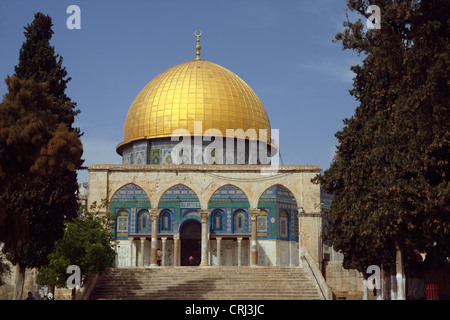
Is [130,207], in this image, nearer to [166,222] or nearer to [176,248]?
[166,222]

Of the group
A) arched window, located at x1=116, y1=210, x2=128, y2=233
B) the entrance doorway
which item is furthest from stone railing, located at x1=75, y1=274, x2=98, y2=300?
arched window, located at x1=116, y1=210, x2=128, y2=233

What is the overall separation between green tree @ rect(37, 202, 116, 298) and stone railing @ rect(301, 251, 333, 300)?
6.38 meters

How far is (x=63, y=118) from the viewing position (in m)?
18.4

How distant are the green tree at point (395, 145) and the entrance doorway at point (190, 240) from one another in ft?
40.9

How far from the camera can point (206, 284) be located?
64.8 ft

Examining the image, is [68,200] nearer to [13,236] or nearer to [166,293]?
[166,293]

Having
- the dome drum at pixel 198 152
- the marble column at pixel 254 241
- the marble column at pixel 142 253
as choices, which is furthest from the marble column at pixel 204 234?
the dome drum at pixel 198 152

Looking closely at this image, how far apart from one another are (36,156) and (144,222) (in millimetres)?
19245

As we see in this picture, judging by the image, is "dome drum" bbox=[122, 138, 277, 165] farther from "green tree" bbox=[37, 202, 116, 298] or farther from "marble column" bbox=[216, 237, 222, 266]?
"green tree" bbox=[37, 202, 116, 298]

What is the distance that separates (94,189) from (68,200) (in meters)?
6.10

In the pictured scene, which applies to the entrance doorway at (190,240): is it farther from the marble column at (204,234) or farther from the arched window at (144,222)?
the marble column at (204,234)

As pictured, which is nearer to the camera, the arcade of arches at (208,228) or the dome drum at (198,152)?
the arcade of arches at (208,228)

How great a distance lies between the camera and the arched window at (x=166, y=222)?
3110 centimetres

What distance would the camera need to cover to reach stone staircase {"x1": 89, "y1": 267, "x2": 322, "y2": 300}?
18969mm
